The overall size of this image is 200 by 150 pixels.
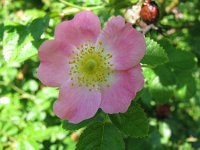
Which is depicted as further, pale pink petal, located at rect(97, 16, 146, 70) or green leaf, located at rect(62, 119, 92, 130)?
green leaf, located at rect(62, 119, 92, 130)

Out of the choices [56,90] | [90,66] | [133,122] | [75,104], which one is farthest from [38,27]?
[56,90]

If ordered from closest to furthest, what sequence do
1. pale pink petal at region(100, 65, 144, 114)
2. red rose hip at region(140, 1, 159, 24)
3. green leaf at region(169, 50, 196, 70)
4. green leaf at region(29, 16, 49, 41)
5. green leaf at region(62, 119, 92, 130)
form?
pale pink petal at region(100, 65, 144, 114) → green leaf at region(62, 119, 92, 130) → red rose hip at region(140, 1, 159, 24) → green leaf at region(29, 16, 49, 41) → green leaf at region(169, 50, 196, 70)

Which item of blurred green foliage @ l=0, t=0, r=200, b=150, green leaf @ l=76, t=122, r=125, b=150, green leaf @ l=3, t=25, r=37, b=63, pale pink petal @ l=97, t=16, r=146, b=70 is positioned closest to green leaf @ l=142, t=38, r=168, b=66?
blurred green foliage @ l=0, t=0, r=200, b=150

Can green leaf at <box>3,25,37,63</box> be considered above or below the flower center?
below

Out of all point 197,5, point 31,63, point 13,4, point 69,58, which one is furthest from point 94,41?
point 13,4

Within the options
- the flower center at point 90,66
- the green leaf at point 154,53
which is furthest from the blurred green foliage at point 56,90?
the flower center at point 90,66

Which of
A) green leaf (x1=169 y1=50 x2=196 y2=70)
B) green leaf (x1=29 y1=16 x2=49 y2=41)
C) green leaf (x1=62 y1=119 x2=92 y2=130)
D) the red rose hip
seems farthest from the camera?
green leaf (x1=169 y1=50 x2=196 y2=70)

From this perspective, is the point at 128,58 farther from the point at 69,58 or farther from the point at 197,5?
the point at 197,5

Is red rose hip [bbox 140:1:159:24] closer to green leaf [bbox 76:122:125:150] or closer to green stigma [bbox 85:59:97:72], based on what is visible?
green stigma [bbox 85:59:97:72]
